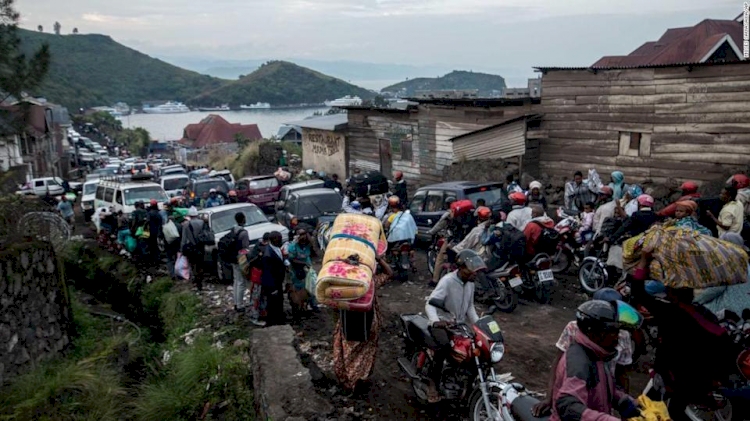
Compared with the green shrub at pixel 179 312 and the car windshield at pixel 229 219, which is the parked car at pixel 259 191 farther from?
the green shrub at pixel 179 312

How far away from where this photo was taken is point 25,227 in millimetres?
10344

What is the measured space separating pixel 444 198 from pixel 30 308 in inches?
325

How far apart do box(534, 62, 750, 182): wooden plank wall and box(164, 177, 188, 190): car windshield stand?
16223 millimetres

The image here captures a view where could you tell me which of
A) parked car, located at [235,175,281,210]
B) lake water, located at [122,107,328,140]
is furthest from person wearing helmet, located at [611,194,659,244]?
lake water, located at [122,107,328,140]

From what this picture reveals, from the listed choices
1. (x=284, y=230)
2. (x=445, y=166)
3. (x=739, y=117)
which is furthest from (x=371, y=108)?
(x=739, y=117)

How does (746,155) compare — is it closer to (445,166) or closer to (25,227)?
(445,166)

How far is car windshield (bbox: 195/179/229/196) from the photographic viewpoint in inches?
854

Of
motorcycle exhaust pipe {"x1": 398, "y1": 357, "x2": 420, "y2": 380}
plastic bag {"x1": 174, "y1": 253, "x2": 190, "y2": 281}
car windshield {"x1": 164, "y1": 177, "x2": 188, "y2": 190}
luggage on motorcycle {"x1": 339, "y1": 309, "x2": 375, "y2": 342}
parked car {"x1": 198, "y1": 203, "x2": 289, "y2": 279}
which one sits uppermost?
luggage on motorcycle {"x1": 339, "y1": 309, "x2": 375, "y2": 342}

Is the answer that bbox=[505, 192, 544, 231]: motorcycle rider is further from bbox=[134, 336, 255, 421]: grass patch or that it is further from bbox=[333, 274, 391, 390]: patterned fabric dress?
bbox=[134, 336, 255, 421]: grass patch

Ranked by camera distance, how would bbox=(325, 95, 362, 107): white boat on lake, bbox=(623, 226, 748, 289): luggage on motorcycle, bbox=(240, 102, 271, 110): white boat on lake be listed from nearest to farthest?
1. bbox=(623, 226, 748, 289): luggage on motorcycle
2. bbox=(325, 95, 362, 107): white boat on lake
3. bbox=(240, 102, 271, 110): white boat on lake

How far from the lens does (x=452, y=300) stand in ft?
18.6

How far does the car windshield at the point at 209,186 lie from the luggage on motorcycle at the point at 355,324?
644 inches

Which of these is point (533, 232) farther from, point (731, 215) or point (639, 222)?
point (731, 215)

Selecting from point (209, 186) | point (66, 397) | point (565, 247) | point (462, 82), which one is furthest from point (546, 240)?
point (462, 82)
